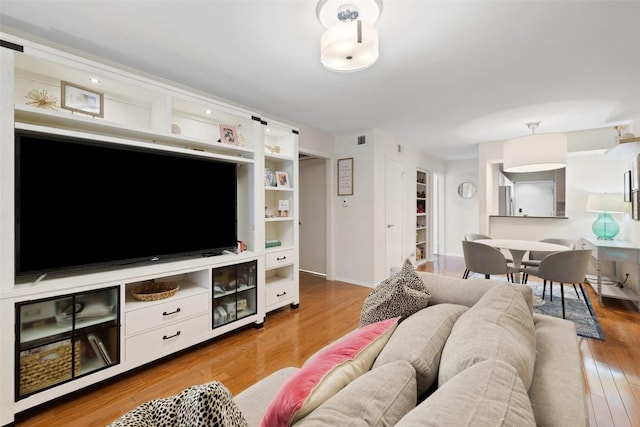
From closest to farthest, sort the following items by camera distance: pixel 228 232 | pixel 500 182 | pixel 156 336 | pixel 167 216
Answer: pixel 156 336 → pixel 167 216 → pixel 228 232 → pixel 500 182

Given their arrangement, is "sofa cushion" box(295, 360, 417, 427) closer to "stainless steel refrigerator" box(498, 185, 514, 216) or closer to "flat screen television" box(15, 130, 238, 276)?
"flat screen television" box(15, 130, 238, 276)

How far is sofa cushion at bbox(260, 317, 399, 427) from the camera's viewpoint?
2.19ft

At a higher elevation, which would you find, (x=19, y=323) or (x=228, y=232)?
(x=228, y=232)

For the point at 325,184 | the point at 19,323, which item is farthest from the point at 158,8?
the point at 325,184

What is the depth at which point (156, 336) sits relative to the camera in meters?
2.09

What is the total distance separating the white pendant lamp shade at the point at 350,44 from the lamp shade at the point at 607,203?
4348 millimetres

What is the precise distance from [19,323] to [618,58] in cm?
446

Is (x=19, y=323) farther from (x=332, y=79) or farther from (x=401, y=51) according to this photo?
(x=401, y=51)

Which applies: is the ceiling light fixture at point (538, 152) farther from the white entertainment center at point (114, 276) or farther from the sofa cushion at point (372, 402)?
the sofa cushion at point (372, 402)

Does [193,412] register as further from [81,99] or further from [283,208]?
[283,208]

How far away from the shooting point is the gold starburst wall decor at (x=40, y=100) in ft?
6.03

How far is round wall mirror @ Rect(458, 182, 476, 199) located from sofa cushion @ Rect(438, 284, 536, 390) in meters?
6.13

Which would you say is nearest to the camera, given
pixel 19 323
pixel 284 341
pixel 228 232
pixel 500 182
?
pixel 19 323

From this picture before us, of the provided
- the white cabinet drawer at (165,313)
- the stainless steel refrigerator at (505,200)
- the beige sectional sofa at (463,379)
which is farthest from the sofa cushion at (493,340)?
the stainless steel refrigerator at (505,200)
